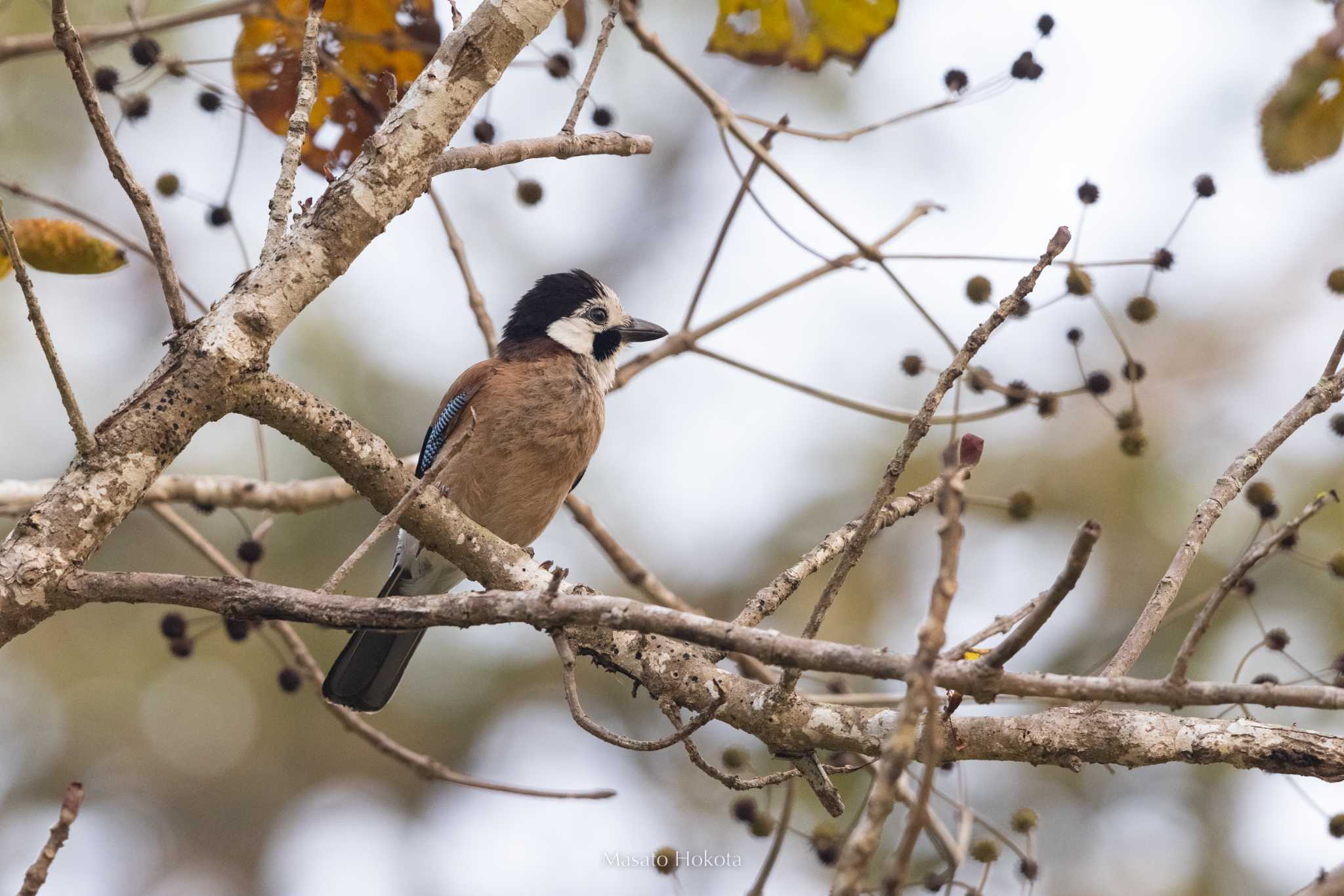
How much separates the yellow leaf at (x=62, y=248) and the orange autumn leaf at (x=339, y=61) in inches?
36.3

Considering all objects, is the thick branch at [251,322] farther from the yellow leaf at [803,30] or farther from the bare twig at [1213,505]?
the bare twig at [1213,505]

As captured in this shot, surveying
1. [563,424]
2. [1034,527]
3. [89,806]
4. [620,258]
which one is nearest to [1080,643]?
[1034,527]

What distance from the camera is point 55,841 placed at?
7.06 ft

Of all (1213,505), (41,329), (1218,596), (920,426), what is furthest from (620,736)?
(1213,505)

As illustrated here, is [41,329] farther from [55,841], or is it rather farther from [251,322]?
[55,841]

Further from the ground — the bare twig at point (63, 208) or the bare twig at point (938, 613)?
the bare twig at point (63, 208)

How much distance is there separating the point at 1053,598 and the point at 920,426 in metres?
0.78

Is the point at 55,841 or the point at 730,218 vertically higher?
the point at 730,218

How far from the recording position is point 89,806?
28.1ft

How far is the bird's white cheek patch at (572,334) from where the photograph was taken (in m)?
5.91

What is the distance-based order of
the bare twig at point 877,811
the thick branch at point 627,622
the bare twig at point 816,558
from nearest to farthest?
the bare twig at point 877,811 < the thick branch at point 627,622 < the bare twig at point 816,558

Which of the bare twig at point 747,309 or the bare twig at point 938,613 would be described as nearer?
the bare twig at point 938,613

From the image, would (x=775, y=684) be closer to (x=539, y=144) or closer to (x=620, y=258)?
(x=539, y=144)

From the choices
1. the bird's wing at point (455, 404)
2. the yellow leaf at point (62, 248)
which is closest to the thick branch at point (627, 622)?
the yellow leaf at point (62, 248)
